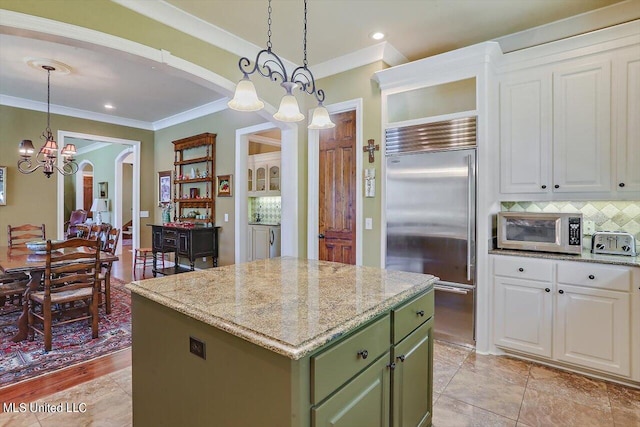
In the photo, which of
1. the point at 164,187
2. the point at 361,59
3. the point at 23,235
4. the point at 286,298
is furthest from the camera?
the point at 164,187

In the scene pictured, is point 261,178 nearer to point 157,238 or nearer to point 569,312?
point 157,238

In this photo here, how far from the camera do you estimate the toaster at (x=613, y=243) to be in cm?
261

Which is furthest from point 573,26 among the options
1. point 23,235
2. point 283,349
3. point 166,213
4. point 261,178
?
point 23,235

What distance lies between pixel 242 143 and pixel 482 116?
3628 millimetres

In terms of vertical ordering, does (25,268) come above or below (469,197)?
below

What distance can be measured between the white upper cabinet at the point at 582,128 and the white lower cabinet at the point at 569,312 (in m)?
0.70

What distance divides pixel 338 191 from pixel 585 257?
2317 mm

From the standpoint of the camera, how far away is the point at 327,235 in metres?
3.92

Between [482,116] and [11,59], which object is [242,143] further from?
[482,116]

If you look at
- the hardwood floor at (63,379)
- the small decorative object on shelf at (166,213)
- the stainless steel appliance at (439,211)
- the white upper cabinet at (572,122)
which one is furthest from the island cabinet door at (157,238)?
the white upper cabinet at (572,122)

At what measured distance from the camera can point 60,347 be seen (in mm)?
3020

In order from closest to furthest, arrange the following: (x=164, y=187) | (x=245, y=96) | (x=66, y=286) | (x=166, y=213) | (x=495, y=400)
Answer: (x=245, y=96), (x=495, y=400), (x=66, y=286), (x=166, y=213), (x=164, y=187)

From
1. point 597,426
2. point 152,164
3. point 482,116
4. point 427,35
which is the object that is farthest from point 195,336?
point 152,164

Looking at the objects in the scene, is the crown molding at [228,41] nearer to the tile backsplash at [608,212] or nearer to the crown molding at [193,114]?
the crown molding at [193,114]
